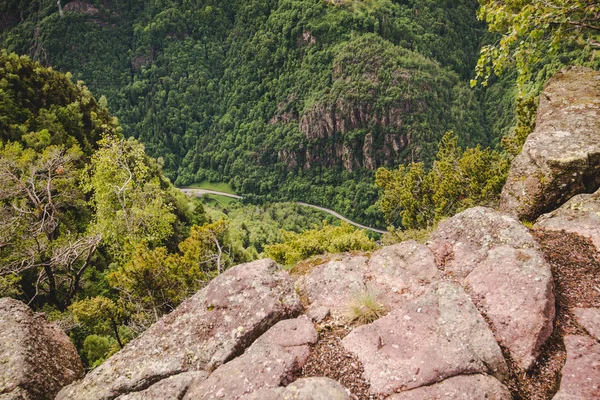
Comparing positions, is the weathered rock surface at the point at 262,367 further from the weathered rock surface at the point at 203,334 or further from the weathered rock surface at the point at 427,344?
the weathered rock surface at the point at 427,344

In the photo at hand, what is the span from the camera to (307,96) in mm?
172750

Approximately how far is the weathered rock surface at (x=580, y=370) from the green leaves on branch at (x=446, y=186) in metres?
12.8

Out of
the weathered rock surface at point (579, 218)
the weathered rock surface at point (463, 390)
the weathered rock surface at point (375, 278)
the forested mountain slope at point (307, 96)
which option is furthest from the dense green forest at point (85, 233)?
the forested mountain slope at point (307, 96)

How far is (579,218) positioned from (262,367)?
9097 millimetres

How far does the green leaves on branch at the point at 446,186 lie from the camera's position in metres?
19.4

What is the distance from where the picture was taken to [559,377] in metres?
6.01

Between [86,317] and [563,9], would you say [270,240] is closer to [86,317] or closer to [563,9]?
[86,317]

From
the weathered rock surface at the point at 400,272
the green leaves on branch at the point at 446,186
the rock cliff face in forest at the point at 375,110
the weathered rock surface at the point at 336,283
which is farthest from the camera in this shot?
the rock cliff face in forest at the point at 375,110

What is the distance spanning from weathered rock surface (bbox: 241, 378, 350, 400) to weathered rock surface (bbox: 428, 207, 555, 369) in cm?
324

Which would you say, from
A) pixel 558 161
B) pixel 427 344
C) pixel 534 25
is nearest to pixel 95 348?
pixel 427 344

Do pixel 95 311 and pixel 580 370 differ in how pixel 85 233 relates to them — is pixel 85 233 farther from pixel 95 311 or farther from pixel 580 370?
pixel 580 370

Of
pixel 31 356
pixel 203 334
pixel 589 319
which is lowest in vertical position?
pixel 31 356

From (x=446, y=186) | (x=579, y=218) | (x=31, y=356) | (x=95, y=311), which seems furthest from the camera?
(x=446, y=186)

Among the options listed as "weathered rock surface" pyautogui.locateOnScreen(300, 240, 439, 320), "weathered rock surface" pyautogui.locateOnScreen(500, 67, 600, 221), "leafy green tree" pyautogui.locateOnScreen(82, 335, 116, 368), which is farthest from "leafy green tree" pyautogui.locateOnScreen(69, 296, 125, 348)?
"weathered rock surface" pyautogui.locateOnScreen(500, 67, 600, 221)
